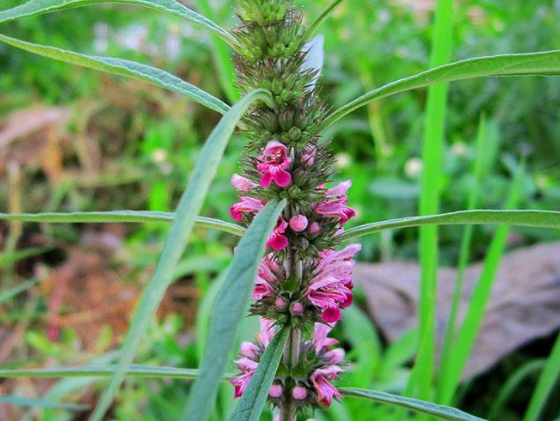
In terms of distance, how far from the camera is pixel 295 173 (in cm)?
52

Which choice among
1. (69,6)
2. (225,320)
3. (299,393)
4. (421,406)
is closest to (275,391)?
(299,393)

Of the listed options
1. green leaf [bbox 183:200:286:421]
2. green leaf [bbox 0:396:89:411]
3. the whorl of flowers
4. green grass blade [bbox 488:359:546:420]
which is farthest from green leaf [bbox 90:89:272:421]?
green grass blade [bbox 488:359:546:420]

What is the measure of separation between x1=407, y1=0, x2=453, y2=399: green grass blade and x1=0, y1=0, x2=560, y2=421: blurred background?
28cm

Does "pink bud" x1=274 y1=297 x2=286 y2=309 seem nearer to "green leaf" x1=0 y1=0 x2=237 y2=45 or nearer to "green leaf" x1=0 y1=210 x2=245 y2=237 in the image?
"green leaf" x1=0 y1=210 x2=245 y2=237

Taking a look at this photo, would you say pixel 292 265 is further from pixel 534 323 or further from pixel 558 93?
pixel 558 93

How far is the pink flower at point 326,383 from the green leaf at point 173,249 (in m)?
0.28

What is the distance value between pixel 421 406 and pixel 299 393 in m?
0.11

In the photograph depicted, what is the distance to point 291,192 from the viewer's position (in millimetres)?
508

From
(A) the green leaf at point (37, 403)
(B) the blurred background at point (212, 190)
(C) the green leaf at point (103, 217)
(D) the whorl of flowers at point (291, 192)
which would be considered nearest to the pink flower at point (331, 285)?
(D) the whorl of flowers at point (291, 192)

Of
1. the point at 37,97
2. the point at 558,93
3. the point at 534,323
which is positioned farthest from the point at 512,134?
the point at 37,97

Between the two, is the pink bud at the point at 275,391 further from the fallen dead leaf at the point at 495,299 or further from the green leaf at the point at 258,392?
the fallen dead leaf at the point at 495,299

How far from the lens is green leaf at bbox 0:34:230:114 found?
0.47 meters

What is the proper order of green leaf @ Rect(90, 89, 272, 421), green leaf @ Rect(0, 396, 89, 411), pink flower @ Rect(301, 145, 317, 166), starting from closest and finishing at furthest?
green leaf @ Rect(90, 89, 272, 421), pink flower @ Rect(301, 145, 317, 166), green leaf @ Rect(0, 396, 89, 411)

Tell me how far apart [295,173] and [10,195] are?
197cm
